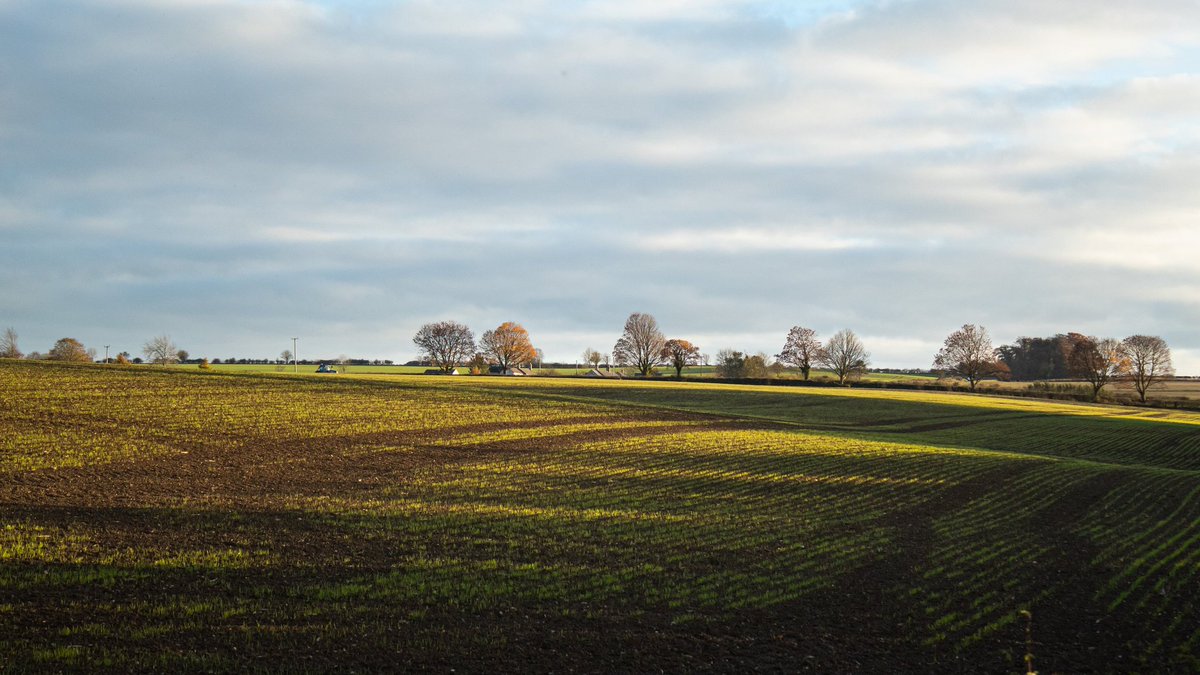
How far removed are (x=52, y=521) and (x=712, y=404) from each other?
56442 mm

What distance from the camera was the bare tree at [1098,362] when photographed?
10519 cm

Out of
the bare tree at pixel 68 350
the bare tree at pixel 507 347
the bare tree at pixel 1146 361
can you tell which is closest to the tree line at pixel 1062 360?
the bare tree at pixel 1146 361

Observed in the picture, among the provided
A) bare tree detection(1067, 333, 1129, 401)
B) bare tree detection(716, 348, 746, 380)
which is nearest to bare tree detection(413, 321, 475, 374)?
bare tree detection(716, 348, 746, 380)

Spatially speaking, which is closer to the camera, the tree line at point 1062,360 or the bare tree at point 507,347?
the tree line at point 1062,360

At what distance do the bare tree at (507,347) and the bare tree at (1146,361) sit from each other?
332ft

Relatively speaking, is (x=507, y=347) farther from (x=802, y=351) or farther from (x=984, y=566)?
(x=984, y=566)

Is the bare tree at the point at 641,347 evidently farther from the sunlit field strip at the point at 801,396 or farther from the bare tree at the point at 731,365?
the sunlit field strip at the point at 801,396

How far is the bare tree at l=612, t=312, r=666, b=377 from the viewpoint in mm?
147250

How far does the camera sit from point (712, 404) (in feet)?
227

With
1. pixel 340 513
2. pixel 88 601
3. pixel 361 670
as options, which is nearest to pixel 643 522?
pixel 340 513

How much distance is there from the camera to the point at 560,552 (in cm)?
1670

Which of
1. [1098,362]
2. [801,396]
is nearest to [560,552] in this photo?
[801,396]

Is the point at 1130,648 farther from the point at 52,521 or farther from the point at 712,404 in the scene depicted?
the point at 712,404

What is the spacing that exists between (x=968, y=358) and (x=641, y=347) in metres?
57.6
